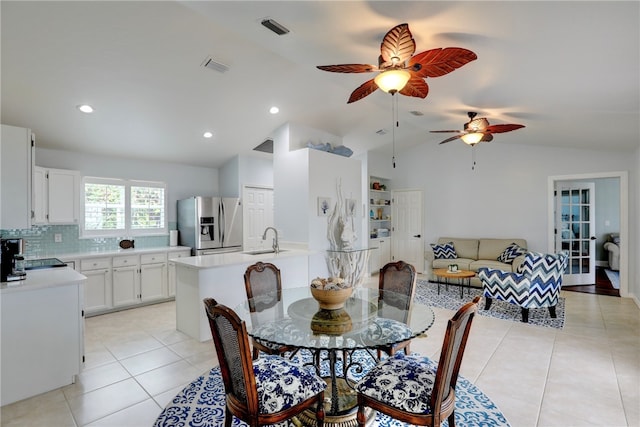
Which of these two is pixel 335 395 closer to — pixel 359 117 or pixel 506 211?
pixel 359 117

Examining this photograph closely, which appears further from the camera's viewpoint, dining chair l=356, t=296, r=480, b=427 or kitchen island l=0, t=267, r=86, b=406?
kitchen island l=0, t=267, r=86, b=406

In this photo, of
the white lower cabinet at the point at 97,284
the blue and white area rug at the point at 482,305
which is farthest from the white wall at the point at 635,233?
the white lower cabinet at the point at 97,284

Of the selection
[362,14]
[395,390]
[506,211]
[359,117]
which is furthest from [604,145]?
[395,390]

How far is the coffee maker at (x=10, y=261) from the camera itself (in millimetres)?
2533

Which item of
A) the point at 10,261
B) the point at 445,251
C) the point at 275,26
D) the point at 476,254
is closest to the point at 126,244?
the point at 10,261

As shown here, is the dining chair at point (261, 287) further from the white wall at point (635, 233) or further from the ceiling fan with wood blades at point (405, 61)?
the white wall at point (635, 233)

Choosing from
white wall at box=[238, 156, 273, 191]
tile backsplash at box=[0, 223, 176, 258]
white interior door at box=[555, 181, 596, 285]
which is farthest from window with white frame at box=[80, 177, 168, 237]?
white interior door at box=[555, 181, 596, 285]

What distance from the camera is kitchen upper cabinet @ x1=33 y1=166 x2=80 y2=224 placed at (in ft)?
13.5

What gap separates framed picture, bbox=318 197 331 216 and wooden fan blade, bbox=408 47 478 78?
2.95m

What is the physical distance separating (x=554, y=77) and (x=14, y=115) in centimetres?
552

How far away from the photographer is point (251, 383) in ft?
5.01

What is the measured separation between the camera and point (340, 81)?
3889 millimetres

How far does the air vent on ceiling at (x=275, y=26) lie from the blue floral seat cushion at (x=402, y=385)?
8.66ft

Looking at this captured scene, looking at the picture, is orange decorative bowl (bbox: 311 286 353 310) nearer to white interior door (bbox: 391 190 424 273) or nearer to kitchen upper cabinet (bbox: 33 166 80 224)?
kitchen upper cabinet (bbox: 33 166 80 224)
